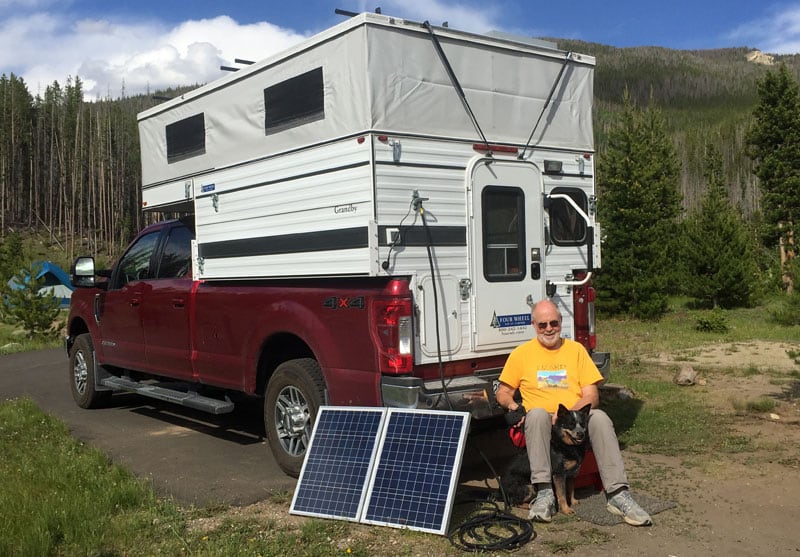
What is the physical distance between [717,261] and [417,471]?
19498 mm

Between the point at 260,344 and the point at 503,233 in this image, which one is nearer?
the point at 503,233

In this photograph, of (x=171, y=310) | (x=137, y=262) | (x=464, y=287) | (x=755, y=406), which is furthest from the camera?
(x=137, y=262)

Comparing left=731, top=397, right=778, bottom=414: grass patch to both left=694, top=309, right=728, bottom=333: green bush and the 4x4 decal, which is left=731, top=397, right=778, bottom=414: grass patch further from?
left=694, top=309, right=728, bottom=333: green bush

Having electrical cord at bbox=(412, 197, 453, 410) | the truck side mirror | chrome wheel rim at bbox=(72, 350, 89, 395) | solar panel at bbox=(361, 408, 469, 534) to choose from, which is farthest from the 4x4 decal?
chrome wheel rim at bbox=(72, 350, 89, 395)

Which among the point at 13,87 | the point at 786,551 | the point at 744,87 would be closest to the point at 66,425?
the point at 786,551

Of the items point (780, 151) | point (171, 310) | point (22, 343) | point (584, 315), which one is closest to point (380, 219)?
point (584, 315)

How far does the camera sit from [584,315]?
262 inches

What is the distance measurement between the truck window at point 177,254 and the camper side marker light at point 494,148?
332 cm

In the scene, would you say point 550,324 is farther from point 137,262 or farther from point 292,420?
point 137,262

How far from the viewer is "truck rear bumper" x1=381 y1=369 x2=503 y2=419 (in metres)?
5.17

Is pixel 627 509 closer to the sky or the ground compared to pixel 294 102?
closer to the ground

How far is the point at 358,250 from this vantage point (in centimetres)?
541

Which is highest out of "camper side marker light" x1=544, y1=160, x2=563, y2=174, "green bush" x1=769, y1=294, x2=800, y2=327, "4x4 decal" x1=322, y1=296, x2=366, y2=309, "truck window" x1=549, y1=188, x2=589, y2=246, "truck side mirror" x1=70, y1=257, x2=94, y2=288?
"camper side marker light" x1=544, y1=160, x2=563, y2=174

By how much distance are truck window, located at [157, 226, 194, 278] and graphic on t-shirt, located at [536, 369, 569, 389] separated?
13.2ft
